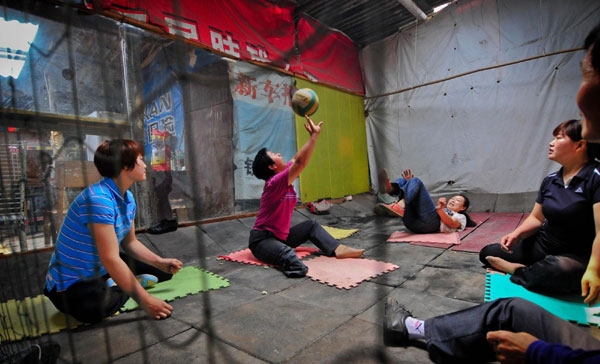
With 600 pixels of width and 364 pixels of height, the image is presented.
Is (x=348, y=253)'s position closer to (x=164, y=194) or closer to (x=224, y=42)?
(x=164, y=194)

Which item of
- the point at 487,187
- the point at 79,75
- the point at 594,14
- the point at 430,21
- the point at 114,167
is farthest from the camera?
the point at 430,21

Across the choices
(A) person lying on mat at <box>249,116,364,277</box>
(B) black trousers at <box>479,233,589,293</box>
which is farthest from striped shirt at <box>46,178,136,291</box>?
(B) black trousers at <box>479,233,589,293</box>

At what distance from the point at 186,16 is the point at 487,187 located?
6514mm

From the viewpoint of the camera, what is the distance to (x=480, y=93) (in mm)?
6445

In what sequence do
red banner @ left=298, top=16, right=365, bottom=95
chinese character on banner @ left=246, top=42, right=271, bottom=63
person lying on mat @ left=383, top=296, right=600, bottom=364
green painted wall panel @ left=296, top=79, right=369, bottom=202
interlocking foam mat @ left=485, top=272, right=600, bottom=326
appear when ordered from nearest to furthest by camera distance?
1. person lying on mat @ left=383, top=296, right=600, bottom=364
2. interlocking foam mat @ left=485, top=272, right=600, bottom=326
3. chinese character on banner @ left=246, top=42, right=271, bottom=63
4. green painted wall panel @ left=296, top=79, right=369, bottom=202
5. red banner @ left=298, top=16, right=365, bottom=95

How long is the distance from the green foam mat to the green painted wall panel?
356cm

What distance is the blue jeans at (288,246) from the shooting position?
2812 mm

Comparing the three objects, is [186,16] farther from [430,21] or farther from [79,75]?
[430,21]

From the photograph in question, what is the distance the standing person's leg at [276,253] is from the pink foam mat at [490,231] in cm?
183

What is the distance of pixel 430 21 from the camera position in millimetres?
7043

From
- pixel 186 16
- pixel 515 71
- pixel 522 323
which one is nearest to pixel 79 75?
pixel 186 16

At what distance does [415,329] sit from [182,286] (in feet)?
6.25

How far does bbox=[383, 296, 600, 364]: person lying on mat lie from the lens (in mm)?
1021

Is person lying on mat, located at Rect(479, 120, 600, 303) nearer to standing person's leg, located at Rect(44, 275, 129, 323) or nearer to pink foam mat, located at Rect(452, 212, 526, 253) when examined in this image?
pink foam mat, located at Rect(452, 212, 526, 253)
